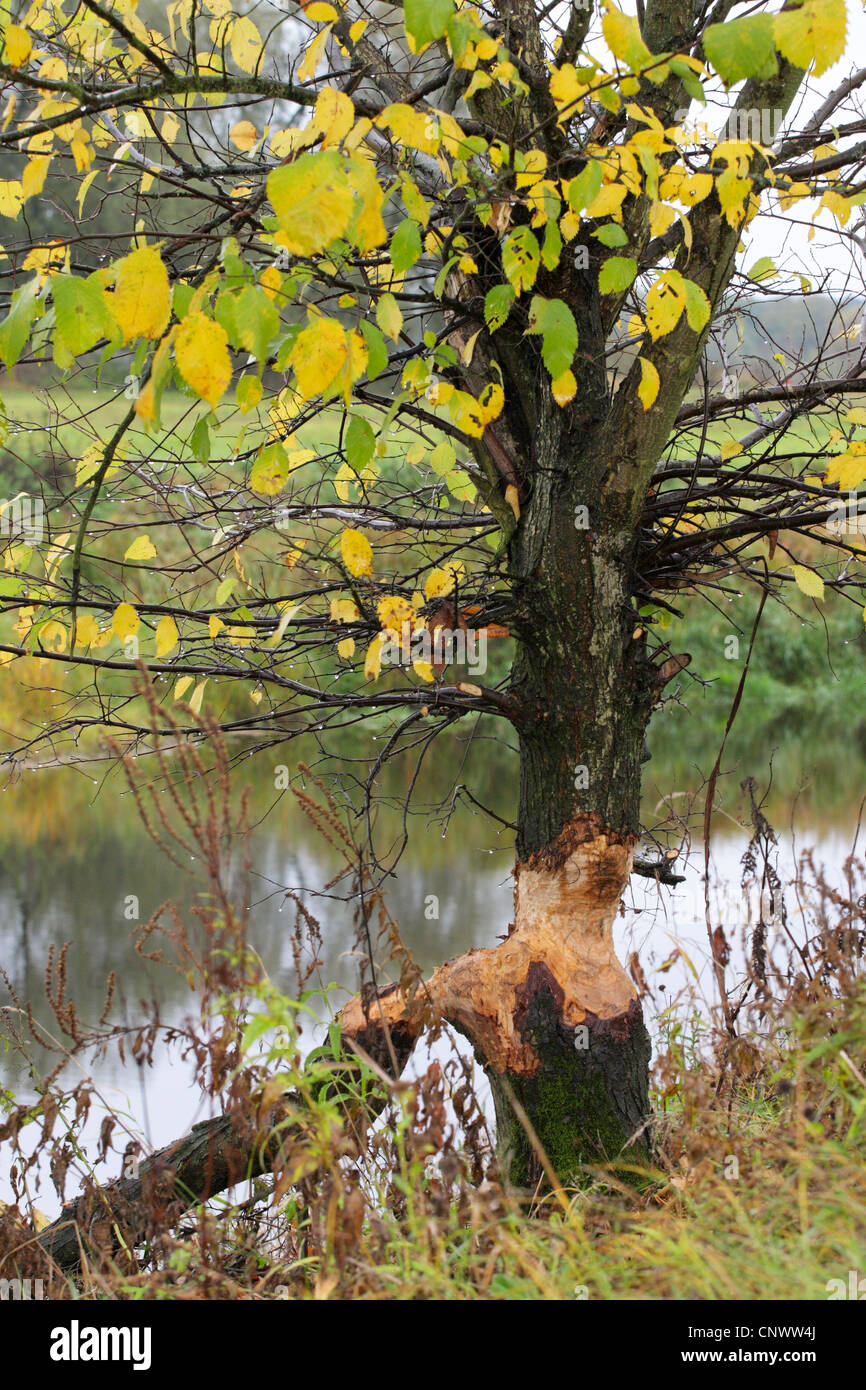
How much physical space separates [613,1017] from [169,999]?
4.46 meters

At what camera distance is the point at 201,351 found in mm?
1504

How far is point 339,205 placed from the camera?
136 centimetres

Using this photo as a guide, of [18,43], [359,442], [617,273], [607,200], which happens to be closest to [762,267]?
[617,273]

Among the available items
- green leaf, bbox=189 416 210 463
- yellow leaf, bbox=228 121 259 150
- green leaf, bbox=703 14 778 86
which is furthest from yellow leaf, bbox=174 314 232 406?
yellow leaf, bbox=228 121 259 150

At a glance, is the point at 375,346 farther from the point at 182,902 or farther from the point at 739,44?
the point at 182,902

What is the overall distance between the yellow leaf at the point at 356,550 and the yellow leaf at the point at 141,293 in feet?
2.74

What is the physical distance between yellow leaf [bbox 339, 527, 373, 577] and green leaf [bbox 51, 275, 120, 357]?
800 millimetres

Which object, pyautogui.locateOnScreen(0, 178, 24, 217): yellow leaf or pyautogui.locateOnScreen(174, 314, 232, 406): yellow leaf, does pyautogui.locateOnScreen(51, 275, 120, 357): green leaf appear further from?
pyautogui.locateOnScreen(0, 178, 24, 217): yellow leaf

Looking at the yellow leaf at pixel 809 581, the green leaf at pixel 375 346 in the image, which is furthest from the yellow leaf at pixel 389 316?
the yellow leaf at pixel 809 581

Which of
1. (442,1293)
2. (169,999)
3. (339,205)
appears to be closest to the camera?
(339,205)

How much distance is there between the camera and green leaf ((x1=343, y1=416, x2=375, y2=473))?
80.6 inches

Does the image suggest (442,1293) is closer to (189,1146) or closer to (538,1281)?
(538,1281)

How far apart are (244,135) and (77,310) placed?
132 centimetres
